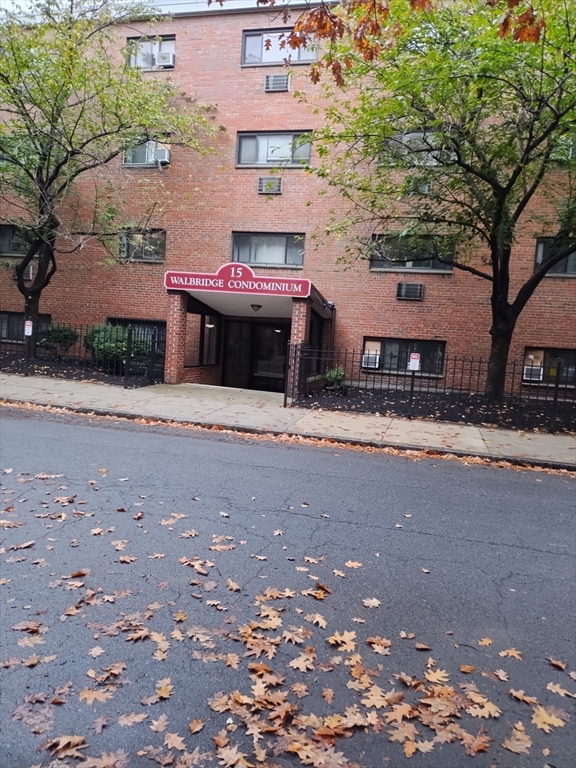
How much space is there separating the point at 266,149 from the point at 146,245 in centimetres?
499

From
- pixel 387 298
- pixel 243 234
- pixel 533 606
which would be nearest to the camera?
pixel 533 606

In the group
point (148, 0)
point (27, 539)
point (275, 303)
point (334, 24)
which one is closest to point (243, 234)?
point (275, 303)

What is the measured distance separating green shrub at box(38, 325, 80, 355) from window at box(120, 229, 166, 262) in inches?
121

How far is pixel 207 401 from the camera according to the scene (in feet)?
39.7

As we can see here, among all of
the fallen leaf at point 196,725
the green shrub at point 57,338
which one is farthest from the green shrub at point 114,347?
the fallen leaf at point 196,725

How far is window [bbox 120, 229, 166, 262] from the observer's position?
1698 cm

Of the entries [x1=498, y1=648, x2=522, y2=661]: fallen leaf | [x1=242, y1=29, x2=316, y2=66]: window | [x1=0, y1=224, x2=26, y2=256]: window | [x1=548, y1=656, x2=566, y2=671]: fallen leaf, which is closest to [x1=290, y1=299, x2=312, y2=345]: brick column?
[x1=242, y1=29, x2=316, y2=66]: window

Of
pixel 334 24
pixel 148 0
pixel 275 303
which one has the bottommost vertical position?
pixel 275 303

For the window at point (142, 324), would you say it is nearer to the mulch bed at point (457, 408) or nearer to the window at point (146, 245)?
the window at point (146, 245)

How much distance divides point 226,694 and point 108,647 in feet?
2.52

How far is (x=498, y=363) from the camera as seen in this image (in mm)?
12000

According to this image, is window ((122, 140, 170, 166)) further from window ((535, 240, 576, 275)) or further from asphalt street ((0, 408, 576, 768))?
asphalt street ((0, 408, 576, 768))

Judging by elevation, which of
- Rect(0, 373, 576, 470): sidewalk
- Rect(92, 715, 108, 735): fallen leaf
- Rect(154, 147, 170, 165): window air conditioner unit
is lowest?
Rect(92, 715, 108, 735): fallen leaf

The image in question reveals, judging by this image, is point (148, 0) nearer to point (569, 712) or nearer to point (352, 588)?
point (352, 588)
